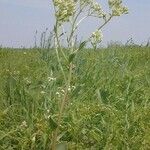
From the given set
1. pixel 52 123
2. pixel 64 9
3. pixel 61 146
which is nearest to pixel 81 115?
pixel 61 146

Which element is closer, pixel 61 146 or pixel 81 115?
pixel 61 146

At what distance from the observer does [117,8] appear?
163 inches

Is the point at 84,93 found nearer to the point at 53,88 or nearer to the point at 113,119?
the point at 53,88

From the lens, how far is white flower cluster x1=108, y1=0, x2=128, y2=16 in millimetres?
4086

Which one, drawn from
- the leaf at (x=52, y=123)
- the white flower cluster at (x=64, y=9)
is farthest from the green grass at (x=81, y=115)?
the white flower cluster at (x=64, y=9)

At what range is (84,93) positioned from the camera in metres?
5.96

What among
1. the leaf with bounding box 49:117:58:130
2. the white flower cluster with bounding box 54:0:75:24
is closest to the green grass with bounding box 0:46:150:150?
the leaf with bounding box 49:117:58:130

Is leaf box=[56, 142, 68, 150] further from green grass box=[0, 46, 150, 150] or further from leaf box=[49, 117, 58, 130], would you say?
leaf box=[49, 117, 58, 130]

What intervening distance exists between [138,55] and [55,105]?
17.9 feet

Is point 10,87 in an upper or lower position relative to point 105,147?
upper

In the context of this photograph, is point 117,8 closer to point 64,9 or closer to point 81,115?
point 64,9

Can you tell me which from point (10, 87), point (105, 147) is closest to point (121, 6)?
point (105, 147)

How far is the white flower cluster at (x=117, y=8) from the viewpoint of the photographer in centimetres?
409

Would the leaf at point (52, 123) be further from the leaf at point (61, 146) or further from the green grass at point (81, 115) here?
the leaf at point (61, 146)
